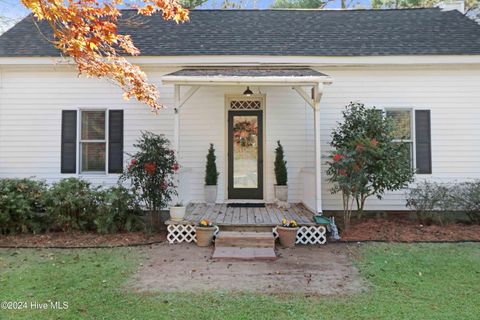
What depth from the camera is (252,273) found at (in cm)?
427

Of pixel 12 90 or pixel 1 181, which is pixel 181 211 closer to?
pixel 1 181

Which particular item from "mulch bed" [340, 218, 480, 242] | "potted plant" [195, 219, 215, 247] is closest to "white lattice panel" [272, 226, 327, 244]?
"mulch bed" [340, 218, 480, 242]

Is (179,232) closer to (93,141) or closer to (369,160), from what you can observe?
(93,141)

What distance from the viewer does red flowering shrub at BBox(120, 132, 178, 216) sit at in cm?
587

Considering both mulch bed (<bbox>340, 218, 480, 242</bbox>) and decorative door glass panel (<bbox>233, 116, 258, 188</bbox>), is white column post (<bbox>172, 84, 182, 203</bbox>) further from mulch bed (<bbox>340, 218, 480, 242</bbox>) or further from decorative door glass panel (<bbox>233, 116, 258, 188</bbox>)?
mulch bed (<bbox>340, 218, 480, 242</bbox>)

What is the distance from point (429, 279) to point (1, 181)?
24.0 feet

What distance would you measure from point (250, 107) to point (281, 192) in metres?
2.25

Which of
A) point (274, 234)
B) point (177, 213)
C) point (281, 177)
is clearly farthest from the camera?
point (281, 177)

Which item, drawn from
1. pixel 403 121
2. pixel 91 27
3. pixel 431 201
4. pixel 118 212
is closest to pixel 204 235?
pixel 118 212

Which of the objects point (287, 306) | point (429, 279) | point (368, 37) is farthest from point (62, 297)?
point (368, 37)

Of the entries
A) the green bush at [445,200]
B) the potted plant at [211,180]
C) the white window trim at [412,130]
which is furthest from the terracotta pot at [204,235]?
the white window trim at [412,130]

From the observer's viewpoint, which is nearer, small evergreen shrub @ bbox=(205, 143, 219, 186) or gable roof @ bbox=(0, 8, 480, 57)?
gable roof @ bbox=(0, 8, 480, 57)

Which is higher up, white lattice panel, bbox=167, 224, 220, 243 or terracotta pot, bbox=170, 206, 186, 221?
terracotta pot, bbox=170, 206, 186, 221

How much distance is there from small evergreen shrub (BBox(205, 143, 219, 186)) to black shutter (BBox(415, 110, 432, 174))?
4.67 metres
